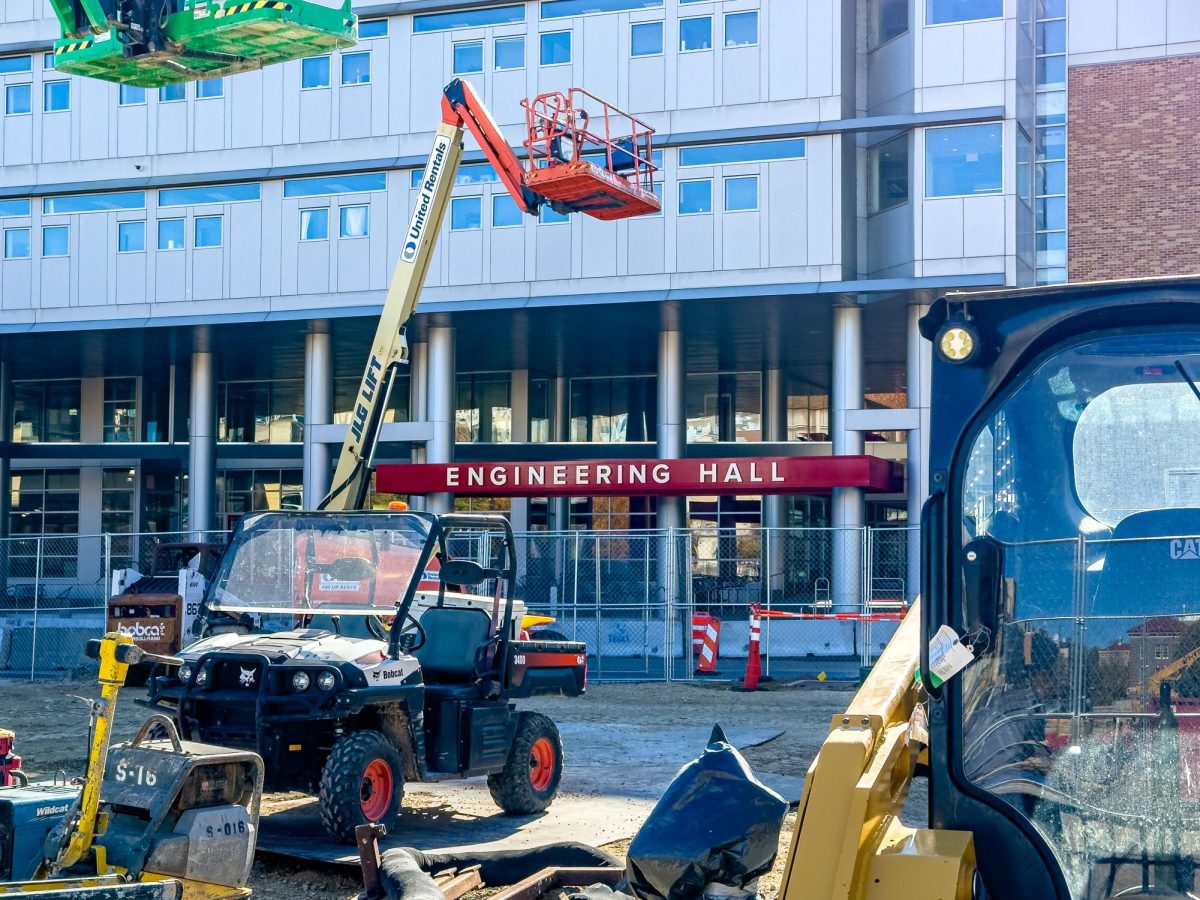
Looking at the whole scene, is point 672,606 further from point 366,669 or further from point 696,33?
point 366,669

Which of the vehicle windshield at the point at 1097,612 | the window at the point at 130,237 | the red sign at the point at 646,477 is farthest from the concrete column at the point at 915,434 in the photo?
the vehicle windshield at the point at 1097,612

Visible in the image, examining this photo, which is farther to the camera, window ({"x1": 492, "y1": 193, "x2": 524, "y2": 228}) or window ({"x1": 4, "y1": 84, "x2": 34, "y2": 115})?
window ({"x1": 4, "y1": 84, "x2": 34, "y2": 115})

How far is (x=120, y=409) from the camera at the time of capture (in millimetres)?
40594

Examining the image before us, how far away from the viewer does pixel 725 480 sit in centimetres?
2800

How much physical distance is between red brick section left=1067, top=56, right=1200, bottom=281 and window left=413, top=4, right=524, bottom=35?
12.4 meters

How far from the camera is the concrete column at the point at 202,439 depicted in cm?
3325

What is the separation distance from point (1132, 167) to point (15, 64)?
81.0 ft

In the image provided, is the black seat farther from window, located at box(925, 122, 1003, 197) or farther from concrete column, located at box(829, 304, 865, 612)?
window, located at box(925, 122, 1003, 197)

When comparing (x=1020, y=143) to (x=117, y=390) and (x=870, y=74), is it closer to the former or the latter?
(x=870, y=74)

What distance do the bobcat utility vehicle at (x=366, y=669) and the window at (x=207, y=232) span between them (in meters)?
21.7

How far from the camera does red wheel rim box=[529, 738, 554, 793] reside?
10500mm

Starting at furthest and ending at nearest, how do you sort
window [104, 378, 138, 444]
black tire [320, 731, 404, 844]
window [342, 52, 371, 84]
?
window [104, 378, 138, 444] → window [342, 52, 371, 84] → black tire [320, 731, 404, 844]

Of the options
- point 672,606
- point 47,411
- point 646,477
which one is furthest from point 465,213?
point 47,411

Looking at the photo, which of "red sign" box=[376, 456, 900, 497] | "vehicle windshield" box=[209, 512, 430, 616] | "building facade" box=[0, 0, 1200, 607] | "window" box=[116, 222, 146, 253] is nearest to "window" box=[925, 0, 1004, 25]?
"building facade" box=[0, 0, 1200, 607]
